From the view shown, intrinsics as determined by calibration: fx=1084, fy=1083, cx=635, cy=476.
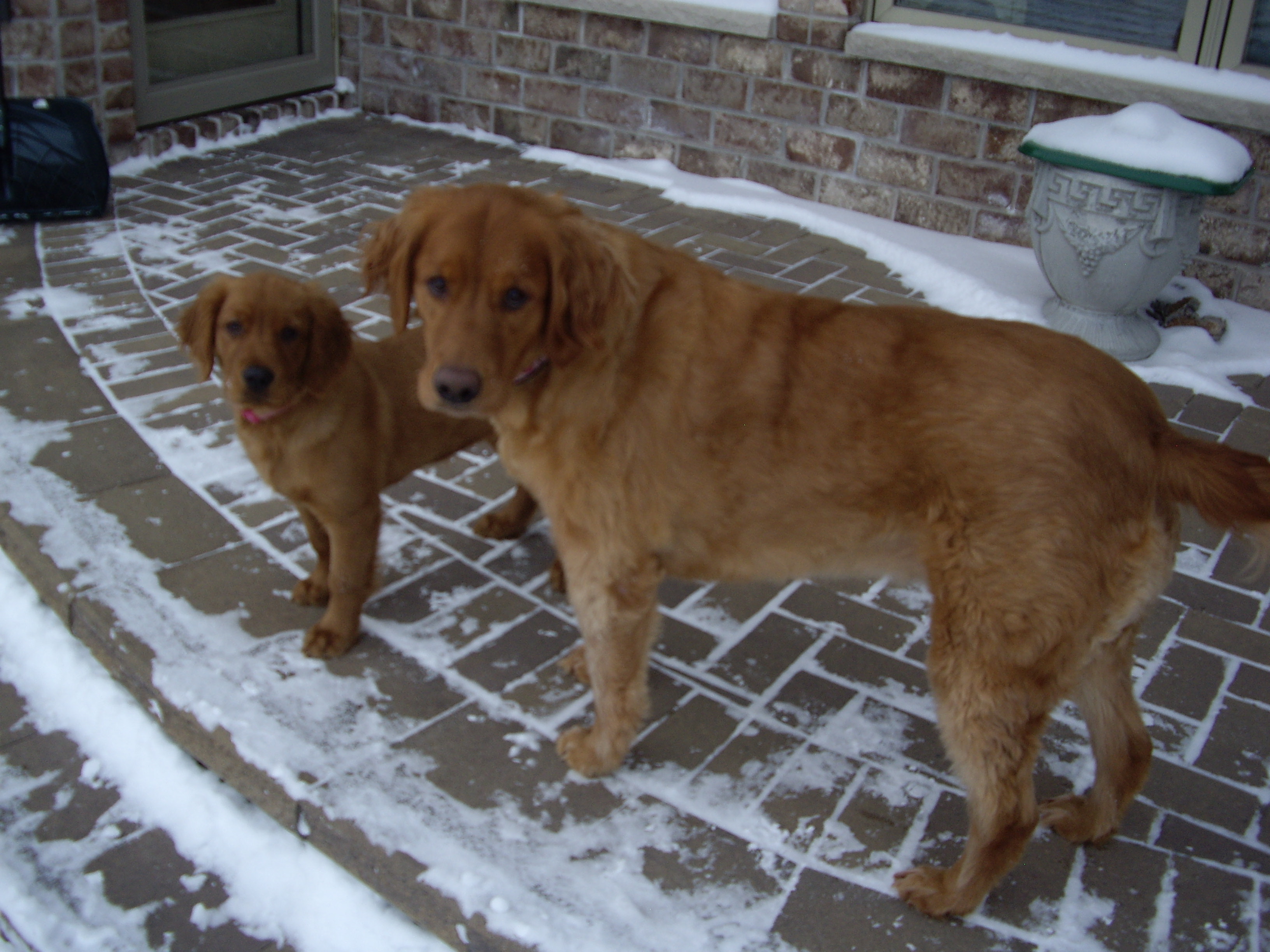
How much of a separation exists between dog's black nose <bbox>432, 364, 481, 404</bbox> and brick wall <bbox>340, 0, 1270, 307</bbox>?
5.49m

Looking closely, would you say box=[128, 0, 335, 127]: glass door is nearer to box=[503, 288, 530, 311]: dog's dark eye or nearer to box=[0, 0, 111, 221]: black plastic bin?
box=[0, 0, 111, 221]: black plastic bin

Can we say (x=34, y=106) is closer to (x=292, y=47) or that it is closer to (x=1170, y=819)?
(x=292, y=47)

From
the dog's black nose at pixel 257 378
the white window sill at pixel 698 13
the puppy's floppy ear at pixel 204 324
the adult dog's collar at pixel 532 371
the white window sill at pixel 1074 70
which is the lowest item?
the dog's black nose at pixel 257 378

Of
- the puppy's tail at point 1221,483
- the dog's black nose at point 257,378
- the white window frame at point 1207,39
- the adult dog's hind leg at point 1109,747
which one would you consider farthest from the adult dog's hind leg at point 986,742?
the white window frame at point 1207,39

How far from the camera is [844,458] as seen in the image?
97.5 inches

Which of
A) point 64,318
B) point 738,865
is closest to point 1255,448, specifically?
point 738,865

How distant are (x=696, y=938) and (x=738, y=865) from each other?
0.25 meters

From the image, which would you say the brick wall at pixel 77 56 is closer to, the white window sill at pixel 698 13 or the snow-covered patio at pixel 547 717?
the snow-covered patio at pixel 547 717

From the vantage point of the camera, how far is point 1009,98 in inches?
265

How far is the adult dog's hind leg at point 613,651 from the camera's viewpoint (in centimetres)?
270

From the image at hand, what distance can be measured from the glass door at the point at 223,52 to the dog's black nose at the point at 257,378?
19.1 feet

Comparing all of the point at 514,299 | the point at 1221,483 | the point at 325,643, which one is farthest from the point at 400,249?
the point at 1221,483

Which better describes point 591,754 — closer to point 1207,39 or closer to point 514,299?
point 514,299

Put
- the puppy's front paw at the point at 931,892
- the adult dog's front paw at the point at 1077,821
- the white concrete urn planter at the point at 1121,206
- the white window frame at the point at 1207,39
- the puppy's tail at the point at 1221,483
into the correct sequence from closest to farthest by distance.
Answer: the puppy's tail at the point at 1221,483 < the puppy's front paw at the point at 931,892 < the adult dog's front paw at the point at 1077,821 < the white concrete urn planter at the point at 1121,206 < the white window frame at the point at 1207,39
